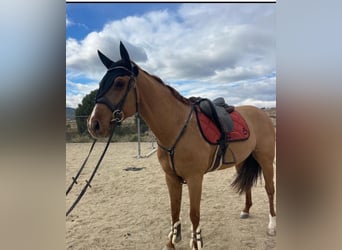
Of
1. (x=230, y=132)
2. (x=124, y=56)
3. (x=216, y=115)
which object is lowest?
(x=230, y=132)

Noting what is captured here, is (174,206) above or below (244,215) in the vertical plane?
above

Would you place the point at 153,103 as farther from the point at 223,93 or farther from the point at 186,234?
the point at 186,234

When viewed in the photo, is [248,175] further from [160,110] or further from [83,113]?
[83,113]

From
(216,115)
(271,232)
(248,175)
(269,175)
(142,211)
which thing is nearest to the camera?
(216,115)

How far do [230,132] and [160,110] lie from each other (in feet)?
1.64

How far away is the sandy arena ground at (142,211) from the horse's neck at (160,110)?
47cm

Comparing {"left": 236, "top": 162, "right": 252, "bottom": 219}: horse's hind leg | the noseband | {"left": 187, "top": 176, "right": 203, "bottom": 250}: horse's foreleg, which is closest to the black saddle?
{"left": 187, "top": 176, "right": 203, "bottom": 250}: horse's foreleg

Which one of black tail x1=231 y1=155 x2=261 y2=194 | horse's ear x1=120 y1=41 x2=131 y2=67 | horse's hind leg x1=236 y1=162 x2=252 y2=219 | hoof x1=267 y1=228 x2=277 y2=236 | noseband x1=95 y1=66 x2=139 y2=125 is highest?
horse's ear x1=120 y1=41 x2=131 y2=67

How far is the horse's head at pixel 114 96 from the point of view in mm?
1030

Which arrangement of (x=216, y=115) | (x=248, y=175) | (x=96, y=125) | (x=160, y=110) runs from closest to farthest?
(x=96, y=125)
(x=160, y=110)
(x=216, y=115)
(x=248, y=175)

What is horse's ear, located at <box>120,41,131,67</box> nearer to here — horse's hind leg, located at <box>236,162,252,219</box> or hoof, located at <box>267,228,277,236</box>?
horse's hind leg, located at <box>236,162,252,219</box>

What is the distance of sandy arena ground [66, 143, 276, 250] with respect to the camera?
1564 millimetres

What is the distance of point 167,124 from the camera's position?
4.00 ft

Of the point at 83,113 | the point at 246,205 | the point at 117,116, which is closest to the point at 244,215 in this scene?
the point at 246,205
